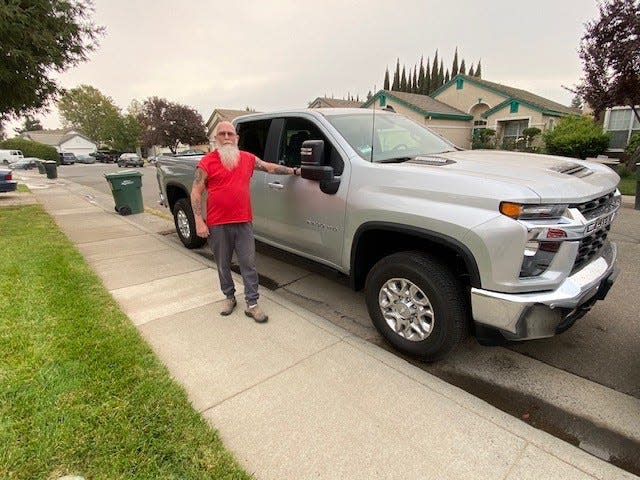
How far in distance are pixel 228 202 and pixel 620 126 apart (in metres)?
22.0

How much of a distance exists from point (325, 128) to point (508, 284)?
2.07m

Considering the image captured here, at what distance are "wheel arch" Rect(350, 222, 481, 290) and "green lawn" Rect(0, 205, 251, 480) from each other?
1.68m

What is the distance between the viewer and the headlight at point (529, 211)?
225 cm

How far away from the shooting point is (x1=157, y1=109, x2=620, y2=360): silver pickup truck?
2.30 meters

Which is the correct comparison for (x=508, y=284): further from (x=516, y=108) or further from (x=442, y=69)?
(x=442, y=69)

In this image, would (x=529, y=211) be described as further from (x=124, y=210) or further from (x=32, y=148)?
(x=32, y=148)

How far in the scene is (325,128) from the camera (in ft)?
11.6

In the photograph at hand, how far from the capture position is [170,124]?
170ft

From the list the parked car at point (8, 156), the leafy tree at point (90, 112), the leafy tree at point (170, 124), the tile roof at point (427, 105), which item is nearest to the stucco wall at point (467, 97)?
the tile roof at point (427, 105)

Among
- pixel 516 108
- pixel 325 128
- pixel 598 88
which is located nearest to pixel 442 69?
pixel 516 108

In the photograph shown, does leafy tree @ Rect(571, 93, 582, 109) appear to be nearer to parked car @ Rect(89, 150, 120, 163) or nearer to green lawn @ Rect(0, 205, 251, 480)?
green lawn @ Rect(0, 205, 251, 480)

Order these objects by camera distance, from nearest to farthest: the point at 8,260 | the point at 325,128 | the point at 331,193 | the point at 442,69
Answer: the point at 331,193
the point at 325,128
the point at 8,260
the point at 442,69

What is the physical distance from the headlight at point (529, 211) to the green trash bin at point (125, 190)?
353 inches

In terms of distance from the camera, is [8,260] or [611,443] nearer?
[611,443]
